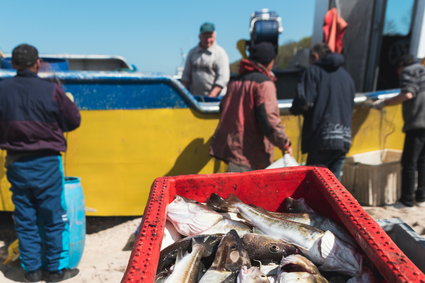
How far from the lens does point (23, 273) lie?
3076 millimetres

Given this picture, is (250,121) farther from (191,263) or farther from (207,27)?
(207,27)

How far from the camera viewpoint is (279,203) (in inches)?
70.6

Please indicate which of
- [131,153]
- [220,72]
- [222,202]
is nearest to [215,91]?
[220,72]

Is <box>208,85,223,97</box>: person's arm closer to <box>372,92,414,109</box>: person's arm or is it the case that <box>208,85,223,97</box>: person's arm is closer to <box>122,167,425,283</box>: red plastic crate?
<box>372,92,414,109</box>: person's arm

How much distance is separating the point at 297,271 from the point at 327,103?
236 cm

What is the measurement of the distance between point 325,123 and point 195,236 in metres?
2.27

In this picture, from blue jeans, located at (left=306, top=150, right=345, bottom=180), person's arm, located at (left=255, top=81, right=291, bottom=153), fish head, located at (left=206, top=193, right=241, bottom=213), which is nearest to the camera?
fish head, located at (left=206, top=193, right=241, bottom=213)

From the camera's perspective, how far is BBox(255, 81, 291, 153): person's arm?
2598 mm

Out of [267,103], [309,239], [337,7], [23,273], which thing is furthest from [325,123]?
[337,7]

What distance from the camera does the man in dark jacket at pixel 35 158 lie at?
2654 millimetres

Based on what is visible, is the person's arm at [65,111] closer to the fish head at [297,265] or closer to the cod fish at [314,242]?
the cod fish at [314,242]

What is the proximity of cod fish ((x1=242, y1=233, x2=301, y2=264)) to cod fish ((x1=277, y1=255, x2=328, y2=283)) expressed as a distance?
8 cm

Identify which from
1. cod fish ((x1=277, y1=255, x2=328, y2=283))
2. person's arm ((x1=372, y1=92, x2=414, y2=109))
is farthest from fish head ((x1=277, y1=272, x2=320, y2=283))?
person's arm ((x1=372, y1=92, x2=414, y2=109))

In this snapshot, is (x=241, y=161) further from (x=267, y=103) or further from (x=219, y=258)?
(x=219, y=258)
